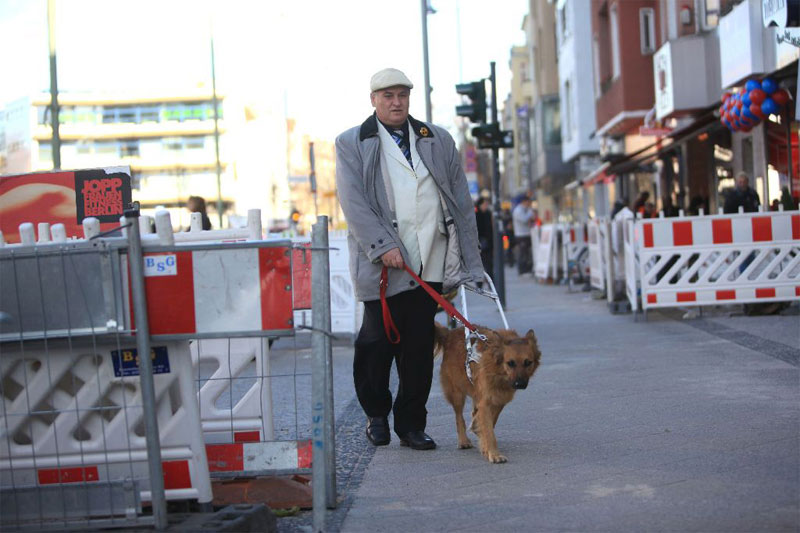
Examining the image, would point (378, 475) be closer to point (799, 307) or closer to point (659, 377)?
point (659, 377)

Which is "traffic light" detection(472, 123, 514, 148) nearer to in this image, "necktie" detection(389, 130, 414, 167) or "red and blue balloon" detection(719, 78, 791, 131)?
"red and blue balloon" detection(719, 78, 791, 131)

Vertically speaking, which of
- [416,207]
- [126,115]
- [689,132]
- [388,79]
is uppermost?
[126,115]

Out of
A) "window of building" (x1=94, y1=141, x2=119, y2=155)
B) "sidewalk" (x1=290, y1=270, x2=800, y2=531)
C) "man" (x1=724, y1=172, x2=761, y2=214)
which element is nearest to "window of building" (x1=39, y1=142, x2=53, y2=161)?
"window of building" (x1=94, y1=141, x2=119, y2=155)

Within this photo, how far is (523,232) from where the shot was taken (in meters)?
30.9

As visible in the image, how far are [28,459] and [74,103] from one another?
113 m

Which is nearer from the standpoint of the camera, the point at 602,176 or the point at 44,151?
the point at 602,176

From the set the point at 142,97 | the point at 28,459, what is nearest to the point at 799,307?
the point at 28,459

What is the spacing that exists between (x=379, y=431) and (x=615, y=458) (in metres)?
1.51

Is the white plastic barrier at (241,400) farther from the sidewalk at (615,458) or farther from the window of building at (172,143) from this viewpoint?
the window of building at (172,143)

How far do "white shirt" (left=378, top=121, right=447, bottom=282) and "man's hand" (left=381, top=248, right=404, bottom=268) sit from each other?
0.77 ft

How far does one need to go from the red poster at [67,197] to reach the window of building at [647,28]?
71.6 feet

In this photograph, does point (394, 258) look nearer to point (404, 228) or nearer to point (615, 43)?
point (404, 228)

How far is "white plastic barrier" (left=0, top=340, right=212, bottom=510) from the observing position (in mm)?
4508

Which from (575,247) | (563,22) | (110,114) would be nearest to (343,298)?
(575,247)
